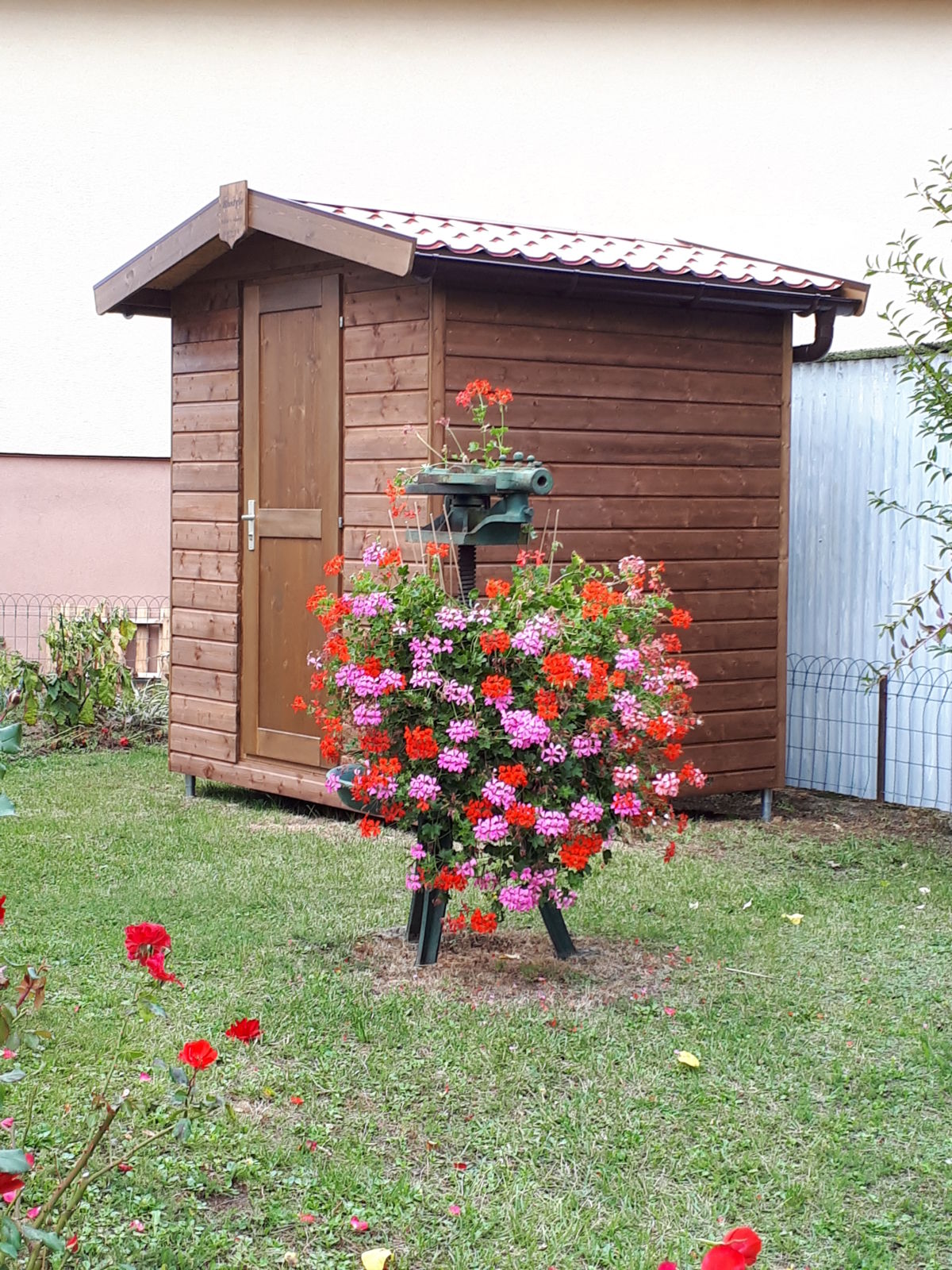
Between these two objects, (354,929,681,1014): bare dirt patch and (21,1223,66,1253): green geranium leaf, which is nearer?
(21,1223,66,1253): green geranium leaf

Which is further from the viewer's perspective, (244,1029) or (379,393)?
(379,393)

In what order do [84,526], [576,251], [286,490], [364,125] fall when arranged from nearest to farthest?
[576,251] < [286,490] < [84,526] < [364,125]

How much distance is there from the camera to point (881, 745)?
8.26 meters

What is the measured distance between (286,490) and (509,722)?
3696 millimetres

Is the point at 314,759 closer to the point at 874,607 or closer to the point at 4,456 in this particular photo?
the point at 874,607

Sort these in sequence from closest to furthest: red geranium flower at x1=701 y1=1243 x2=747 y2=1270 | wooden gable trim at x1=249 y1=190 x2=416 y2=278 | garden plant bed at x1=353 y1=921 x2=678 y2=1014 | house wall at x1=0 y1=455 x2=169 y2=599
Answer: red geranium flower at x1=701 y1=1243 x2=747 y2=1270, garden plant bed at x1=353 y1=921 x2=678 y2=1014, wooden gable trim at x1=249 y1=190 x2=416 y2=278, house wall at x1=0 y1=455 x2=169 y2=599

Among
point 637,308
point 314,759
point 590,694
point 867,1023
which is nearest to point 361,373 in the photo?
point 637,308

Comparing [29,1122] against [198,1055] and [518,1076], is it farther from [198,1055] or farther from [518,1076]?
[518,1076]

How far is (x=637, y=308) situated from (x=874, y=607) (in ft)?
7.42

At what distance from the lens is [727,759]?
7.92 m

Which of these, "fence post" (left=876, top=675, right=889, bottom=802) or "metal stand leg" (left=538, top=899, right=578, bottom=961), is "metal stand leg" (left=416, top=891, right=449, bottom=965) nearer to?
"metal stand leg" (left=538, top=899, right=578, bottom=961)

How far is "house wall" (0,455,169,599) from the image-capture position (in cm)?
1274

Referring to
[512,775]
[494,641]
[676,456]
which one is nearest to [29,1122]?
[512,775]

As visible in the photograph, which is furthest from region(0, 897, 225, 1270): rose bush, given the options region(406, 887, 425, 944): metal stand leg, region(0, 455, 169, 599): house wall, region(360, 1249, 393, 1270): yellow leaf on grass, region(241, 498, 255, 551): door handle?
region(0, 455, 169, 599): house wall
